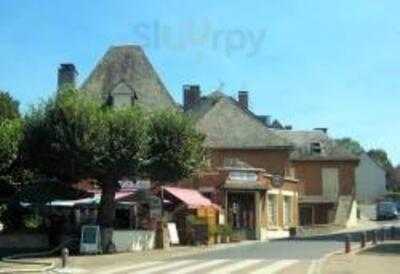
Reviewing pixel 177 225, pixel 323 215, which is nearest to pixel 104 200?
pixel 177 225

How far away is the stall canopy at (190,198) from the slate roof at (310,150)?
73.6ft

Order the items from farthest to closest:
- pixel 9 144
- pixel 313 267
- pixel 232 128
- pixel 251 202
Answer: pixel 232 128 → pixel 251 202 → pixel 9 144 → pixel 313 267

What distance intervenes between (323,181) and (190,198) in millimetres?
27619

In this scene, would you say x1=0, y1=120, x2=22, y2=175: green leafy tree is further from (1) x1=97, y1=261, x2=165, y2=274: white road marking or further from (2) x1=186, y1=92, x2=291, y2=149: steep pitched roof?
(2) x1=186, y1=92, x2=291, y2=149: steep pitched roof

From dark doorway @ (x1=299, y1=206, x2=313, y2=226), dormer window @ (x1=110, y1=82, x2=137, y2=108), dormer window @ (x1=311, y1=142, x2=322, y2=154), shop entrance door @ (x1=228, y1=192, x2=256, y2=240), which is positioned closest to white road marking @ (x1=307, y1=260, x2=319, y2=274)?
shop entrance door @ (x1=228, y1=192, x2=256, y2=240)

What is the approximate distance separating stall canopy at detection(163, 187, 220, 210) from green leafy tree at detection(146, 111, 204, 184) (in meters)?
5.74

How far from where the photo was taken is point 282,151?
5488cm

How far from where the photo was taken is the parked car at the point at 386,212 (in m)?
76.6

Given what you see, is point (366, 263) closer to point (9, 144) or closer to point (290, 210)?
point (9, 144)

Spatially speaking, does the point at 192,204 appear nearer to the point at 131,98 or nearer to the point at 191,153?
the point at 191,153

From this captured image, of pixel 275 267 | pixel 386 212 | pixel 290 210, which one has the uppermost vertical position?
pixel 386 212

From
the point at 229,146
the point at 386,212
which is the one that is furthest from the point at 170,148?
the point at 386,212

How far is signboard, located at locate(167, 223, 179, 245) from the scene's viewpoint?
37722 mm

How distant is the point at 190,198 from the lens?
41.4 meters
